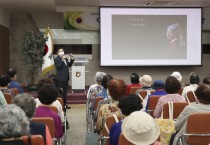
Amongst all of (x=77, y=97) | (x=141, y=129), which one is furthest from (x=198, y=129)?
(x=77, y=97)

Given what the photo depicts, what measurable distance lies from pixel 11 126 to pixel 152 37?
10.8 m

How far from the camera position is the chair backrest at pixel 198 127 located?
3395 mm

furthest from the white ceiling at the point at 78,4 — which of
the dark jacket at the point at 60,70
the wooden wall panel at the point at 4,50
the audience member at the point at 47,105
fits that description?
the audience member at the point at 47,105

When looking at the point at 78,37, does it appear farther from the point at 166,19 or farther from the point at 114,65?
the point at 166,19

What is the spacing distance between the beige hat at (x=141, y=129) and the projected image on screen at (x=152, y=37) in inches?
395

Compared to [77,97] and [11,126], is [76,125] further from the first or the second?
[11,126]

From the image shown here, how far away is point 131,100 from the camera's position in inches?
118

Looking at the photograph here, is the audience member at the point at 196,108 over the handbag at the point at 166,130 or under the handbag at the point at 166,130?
over

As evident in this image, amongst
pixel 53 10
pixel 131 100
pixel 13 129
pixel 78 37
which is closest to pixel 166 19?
pixel 78 37

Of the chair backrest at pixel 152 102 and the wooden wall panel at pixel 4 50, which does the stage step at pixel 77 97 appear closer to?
the wooden wall panel at pixel 4 50

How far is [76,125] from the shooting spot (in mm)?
7383

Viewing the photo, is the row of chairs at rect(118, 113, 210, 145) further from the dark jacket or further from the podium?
the podium

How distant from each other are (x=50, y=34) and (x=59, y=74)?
356 centimetres

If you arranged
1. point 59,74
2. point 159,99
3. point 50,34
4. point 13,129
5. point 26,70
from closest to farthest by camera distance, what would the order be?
point 13,129 → point 159,99 → point 59,74 → point 50,34 → point 26,70
